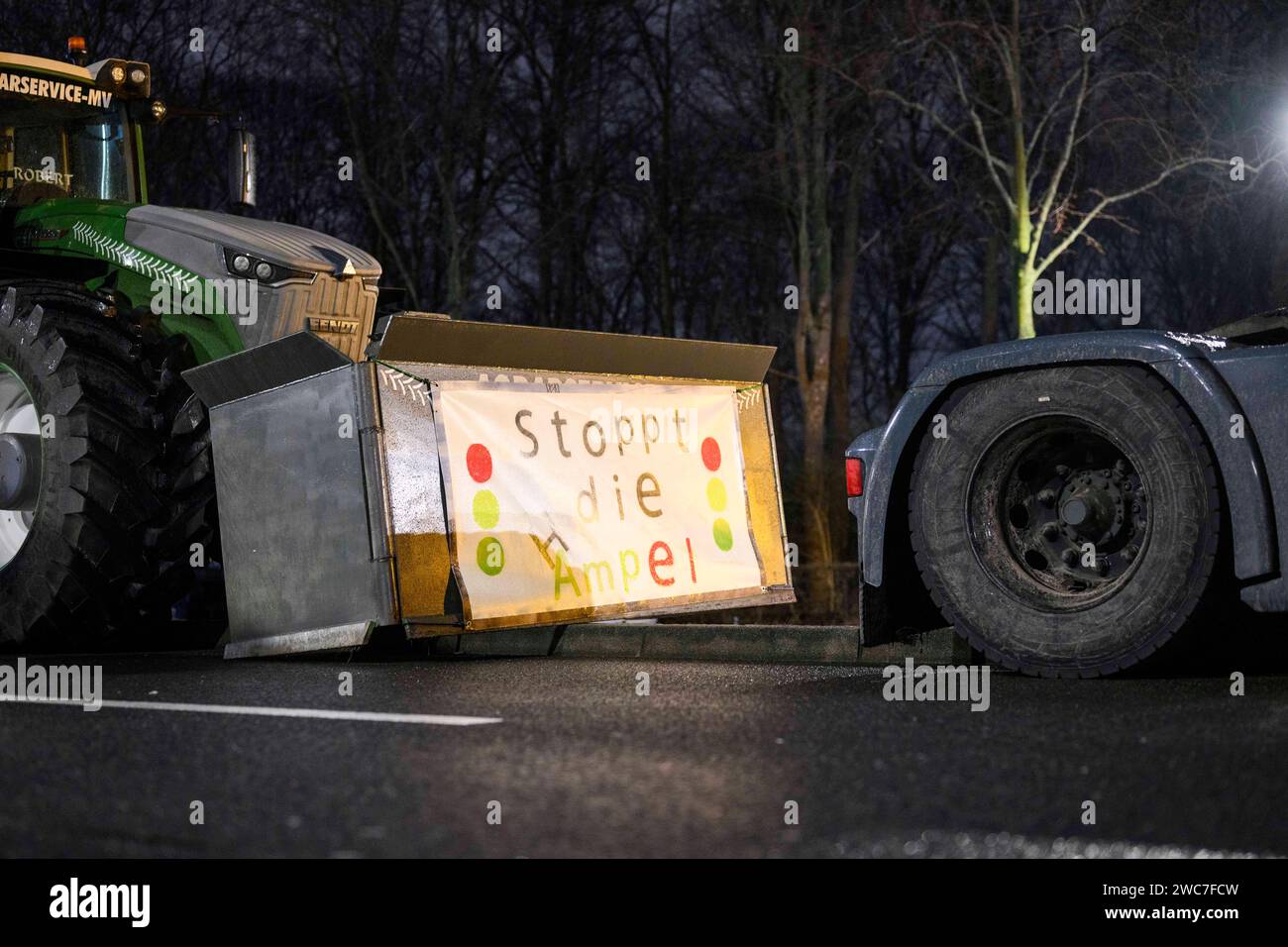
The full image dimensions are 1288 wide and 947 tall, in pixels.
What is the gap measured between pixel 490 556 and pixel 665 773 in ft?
13.4

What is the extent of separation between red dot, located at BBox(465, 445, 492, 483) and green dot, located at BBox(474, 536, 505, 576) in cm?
33

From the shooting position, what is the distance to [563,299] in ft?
111

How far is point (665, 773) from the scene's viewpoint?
13.2ft

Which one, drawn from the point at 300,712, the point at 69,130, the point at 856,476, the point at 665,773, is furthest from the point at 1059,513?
the point at 69,130

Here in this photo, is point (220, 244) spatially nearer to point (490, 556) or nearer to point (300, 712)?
point (490, 556)

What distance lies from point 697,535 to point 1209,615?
12.6ft

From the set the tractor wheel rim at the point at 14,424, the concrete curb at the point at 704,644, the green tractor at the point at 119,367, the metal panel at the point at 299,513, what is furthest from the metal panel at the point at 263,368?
the concrete curb at the point at 704,644

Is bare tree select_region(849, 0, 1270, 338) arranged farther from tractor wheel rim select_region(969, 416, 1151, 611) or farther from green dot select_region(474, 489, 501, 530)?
tractor wheel rim select_region(969, 416, 1151, 611)

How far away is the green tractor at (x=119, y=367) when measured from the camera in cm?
861

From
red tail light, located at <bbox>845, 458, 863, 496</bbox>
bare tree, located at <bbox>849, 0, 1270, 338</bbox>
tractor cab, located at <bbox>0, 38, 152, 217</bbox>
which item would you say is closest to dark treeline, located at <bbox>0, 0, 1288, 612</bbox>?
bare tree, located at <bbox>849, 0, 1270, 338</bbox>

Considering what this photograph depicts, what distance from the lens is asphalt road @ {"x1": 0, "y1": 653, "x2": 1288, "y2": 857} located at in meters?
3.30

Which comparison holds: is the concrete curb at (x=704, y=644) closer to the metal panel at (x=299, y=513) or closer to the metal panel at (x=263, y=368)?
the metal panel at (x=299, y=513)

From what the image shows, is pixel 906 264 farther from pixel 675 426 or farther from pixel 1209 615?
pixel 1209 615

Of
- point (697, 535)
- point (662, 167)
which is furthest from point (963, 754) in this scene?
point (662, 167)
